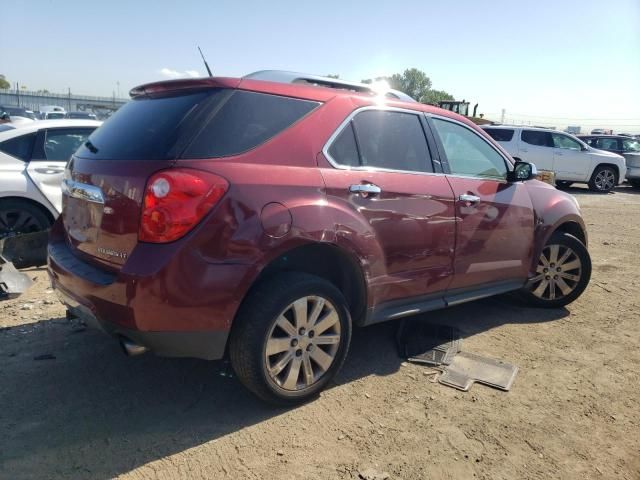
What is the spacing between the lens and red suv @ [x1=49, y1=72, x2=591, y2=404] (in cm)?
247

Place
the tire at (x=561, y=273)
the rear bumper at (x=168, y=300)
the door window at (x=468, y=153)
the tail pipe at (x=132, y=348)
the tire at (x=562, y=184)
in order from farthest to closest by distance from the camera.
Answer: the tire at (x=562, y=184) < the tire at (x=561, y=273) < the door window at (x=468, y=153) < the tail pipe at (x=132, y=348) < the rear bumper at (x=168, y=300)

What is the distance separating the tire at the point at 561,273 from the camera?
4672 mm

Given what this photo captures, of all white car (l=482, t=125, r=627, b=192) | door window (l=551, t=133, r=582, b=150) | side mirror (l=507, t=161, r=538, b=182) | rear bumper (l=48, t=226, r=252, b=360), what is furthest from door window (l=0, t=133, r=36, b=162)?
door window (l=551, t=133, r=582, b=150)

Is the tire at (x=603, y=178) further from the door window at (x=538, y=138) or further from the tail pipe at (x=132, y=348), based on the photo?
the tail pipe at (x=132, y=348)

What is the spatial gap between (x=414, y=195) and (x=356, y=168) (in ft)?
1.63

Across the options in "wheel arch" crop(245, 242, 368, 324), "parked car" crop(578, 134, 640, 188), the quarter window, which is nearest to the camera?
"wheel arch" crop(245, 242, 368, 324)

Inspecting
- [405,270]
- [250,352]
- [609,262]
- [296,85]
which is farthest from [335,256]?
[609,262]

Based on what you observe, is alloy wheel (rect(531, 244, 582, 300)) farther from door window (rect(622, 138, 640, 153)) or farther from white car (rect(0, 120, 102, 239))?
door window (rect(622, 138, 640, 153))

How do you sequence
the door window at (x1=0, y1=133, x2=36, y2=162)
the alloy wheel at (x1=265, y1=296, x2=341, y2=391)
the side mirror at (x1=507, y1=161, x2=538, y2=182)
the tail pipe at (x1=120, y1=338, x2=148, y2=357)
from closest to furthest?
1. the tail pipe at (x1=120, y1=338, x2=148, y2=357)
2. the alloy wheel at (x1=265, y1=296, x2=341, y2=391)
3. the side mirror at (x1=507, y1=161, x2=538, y2=182)
4. the door window at (x1=0, y1=133, x2=36, y2=162)

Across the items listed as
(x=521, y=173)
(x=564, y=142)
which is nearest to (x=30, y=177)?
(x=521, y=173)

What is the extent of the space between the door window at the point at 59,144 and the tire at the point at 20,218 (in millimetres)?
570

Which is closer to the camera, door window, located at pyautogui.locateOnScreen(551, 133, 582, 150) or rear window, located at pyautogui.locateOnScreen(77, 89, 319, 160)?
rear window, located at pyautogui.locateOnScreen(77, 89, 319, 160)

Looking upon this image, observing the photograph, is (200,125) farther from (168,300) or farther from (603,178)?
(603,178)

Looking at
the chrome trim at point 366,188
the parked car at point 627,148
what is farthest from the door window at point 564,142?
the chrome trim at point 366,188
